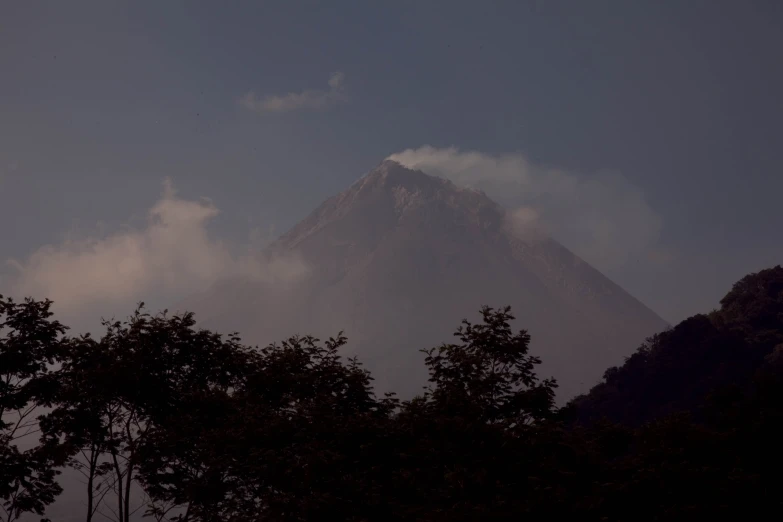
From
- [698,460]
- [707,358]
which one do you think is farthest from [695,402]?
[698,460]

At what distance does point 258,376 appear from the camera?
23.8 metres

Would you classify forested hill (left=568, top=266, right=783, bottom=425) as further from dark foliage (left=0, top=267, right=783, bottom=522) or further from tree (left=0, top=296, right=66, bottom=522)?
tree (left=0, top=296, right=66, bottom=522)

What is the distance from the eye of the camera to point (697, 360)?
6775 cm

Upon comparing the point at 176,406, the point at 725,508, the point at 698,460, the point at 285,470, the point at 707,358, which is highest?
the point at 707,358

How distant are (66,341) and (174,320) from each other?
11.4 ft

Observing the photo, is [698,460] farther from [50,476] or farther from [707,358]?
[707,358]

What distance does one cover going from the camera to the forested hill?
64062 mm

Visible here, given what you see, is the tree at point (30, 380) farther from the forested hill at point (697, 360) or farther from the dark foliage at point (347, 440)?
the forested hill at point (697, 360)

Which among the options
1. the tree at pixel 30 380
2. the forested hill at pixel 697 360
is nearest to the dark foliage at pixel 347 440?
the tree at pixel 30 380

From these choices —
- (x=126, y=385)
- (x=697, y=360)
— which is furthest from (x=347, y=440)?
(x=697, y=360)

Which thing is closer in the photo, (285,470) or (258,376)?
(285,470)

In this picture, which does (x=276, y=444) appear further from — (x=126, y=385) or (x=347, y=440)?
(x=126, y=385)

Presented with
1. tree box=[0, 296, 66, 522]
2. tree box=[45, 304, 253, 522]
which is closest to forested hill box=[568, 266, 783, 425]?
tree box=[45, 304, 253, 522]

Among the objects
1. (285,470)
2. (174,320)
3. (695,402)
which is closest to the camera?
(285,470)
